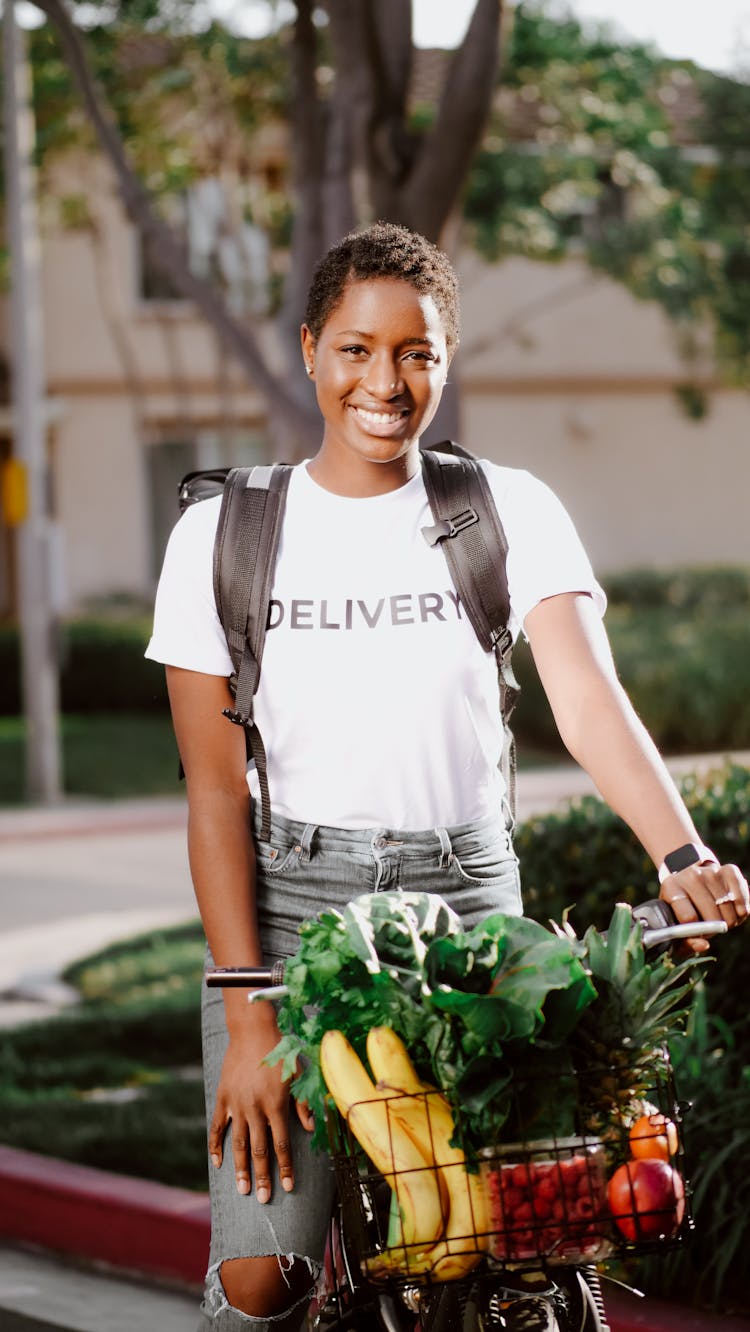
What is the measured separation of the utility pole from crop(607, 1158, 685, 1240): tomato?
1397 centimetres

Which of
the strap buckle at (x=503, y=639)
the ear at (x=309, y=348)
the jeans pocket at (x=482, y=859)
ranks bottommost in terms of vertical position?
the jeans pocket at (x=482, y=859)

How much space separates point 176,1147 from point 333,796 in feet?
10.9

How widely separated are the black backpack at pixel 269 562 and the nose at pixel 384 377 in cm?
18

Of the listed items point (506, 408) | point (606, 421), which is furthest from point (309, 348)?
point (606, 421)

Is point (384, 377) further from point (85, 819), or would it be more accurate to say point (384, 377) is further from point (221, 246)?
point (221, 246)

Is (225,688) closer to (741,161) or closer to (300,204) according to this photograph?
(300,204)

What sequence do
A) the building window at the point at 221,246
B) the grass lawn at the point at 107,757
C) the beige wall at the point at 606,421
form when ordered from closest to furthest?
the grass lawn at the point at 107,757, the building window at the point at 221,246, the beige wall at the point at 606,421

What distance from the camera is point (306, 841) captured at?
2.79m

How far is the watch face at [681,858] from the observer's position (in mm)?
2480

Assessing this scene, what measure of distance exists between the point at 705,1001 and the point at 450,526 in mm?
2709

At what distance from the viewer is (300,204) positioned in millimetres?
8445

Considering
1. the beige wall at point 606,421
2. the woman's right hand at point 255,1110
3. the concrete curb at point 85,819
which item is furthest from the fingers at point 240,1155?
the beige wall at point 606,421

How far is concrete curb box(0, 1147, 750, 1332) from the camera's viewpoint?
16.3 feet

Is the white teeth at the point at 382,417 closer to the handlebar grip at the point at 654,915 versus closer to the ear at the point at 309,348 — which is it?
the ear at the point at 309,348
